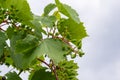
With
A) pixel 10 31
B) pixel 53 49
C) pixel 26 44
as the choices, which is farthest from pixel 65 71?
pixel 10 31

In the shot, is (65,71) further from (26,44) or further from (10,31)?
(10,31)

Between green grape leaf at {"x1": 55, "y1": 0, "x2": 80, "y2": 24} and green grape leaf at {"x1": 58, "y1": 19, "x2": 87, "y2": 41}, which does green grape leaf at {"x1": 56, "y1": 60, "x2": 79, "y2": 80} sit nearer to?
green grape leaf at {"x1": 58, "y1": 19, "x2": 87, "y2": 41}

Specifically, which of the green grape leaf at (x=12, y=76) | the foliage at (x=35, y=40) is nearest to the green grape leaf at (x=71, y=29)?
the foliage at (x=35, y=40)

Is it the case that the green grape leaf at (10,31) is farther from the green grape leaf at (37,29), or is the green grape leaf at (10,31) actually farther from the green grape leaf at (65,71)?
the green grape leaf at (65,71)

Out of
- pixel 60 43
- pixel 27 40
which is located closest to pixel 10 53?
pixel 27 40

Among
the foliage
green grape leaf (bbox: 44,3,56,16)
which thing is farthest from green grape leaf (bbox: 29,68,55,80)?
green grape leaf (bbox: 44,3,56,16)

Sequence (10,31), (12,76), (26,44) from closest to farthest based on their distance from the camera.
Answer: (26,44) < (10,31) < (12,76)
